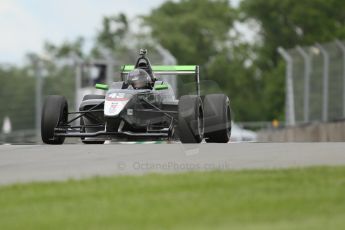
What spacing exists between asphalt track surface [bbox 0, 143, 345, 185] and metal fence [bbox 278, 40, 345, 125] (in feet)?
45.3

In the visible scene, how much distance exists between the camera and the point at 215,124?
1616cm

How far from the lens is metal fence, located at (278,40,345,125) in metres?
28.6

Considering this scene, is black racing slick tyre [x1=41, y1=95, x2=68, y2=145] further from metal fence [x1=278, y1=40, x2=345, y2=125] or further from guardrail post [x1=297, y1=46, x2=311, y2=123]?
guardrail post [x1=297, y1=46, x2=311, y2=123]

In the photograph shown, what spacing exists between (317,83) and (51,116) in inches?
618

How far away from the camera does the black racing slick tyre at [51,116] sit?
15844 millimetres

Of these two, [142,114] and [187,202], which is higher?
[187,202]

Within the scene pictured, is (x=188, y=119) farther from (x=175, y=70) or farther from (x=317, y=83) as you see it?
(x=317, y=83)

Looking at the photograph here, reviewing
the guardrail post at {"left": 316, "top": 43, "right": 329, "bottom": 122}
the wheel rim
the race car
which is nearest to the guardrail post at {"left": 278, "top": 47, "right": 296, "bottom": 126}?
the guardrail post at {"left": 316, "top": 43, "right": 329, "bottom": 122}

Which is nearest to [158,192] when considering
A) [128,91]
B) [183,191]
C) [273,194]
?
[183,191]

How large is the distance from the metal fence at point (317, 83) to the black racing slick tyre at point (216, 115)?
11.0 metres

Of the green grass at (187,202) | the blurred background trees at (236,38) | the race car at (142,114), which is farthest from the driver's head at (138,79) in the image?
the blurred background trees at (236,38)

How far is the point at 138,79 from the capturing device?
16.1 m

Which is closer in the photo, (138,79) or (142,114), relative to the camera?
(142,114)

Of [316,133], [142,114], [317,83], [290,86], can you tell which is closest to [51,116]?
[142,114]
